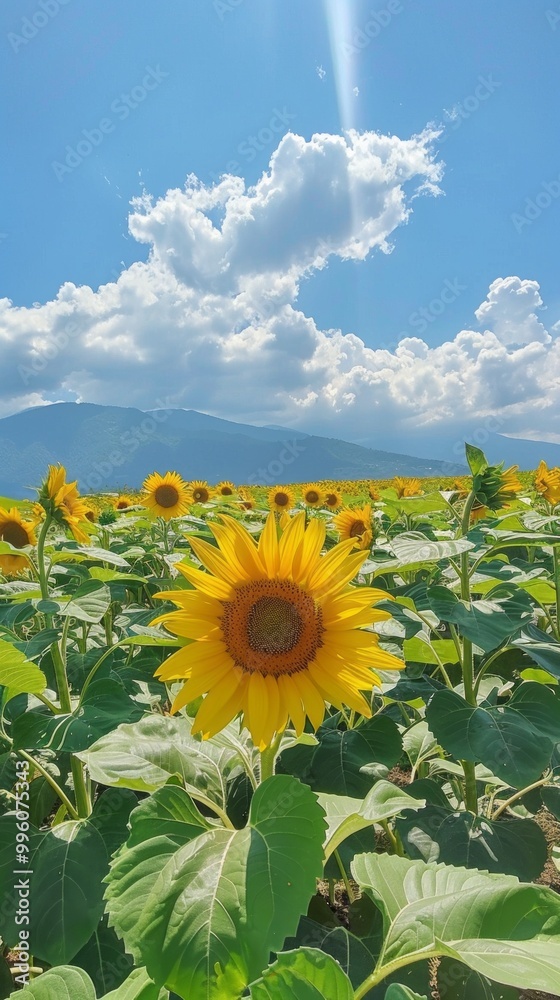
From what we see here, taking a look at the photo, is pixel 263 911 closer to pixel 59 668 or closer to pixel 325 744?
pixel 325 744

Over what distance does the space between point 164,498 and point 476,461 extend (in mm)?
5337

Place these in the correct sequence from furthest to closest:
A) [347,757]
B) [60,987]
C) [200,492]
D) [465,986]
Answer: [200,492] < [347,757] < [465,986] < [60,987]

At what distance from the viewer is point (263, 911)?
1.04 m

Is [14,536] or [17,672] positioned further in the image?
[14,536]

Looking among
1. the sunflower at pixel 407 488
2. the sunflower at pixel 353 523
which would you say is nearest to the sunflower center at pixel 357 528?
the sunflower at pixel 353 523

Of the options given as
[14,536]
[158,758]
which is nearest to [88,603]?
[158,758]

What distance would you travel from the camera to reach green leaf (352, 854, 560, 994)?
3.04ft

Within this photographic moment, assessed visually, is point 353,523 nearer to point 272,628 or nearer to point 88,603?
point 88,603

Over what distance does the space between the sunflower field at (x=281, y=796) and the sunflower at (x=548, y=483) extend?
8.30 feet

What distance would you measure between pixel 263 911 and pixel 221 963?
0.10 m

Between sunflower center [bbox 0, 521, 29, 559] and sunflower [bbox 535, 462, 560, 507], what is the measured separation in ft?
14.7

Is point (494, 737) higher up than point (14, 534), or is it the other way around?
point (14, 534)

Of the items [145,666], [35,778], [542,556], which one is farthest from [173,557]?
[542,556]

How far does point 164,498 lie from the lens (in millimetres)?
7273
